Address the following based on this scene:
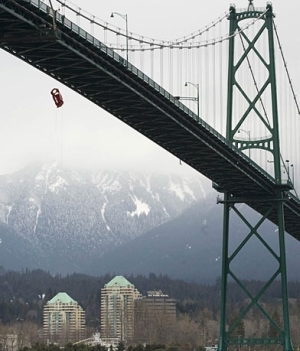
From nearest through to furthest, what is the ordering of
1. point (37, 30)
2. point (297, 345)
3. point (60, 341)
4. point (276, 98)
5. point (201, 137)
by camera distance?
point (37, 30)
point (201, 137)
point (276, 98)
point (297, 345)
point (60, 341)

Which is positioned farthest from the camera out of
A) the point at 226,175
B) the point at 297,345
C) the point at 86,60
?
the point at 297,345

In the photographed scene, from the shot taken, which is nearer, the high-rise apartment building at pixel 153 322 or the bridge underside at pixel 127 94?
the bridge underside at pixel 127 94

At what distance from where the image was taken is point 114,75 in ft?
171

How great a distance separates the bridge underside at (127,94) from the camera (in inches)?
1770

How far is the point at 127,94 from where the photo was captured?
55.4m

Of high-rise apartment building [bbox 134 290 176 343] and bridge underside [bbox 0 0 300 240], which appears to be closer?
bridge underside [bbox 0 0 300 240]

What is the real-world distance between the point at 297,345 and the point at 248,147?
198ft

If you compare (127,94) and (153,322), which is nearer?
(127,94)

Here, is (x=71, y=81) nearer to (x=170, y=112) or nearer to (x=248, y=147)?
(x=170, y=112)

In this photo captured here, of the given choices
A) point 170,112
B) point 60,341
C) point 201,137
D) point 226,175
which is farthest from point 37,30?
point 60,341

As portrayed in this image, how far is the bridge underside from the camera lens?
44969mm

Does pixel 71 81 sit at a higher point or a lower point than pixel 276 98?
lower

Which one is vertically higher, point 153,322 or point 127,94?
point 153,322

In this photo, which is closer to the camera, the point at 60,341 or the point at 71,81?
the point at 71,81
